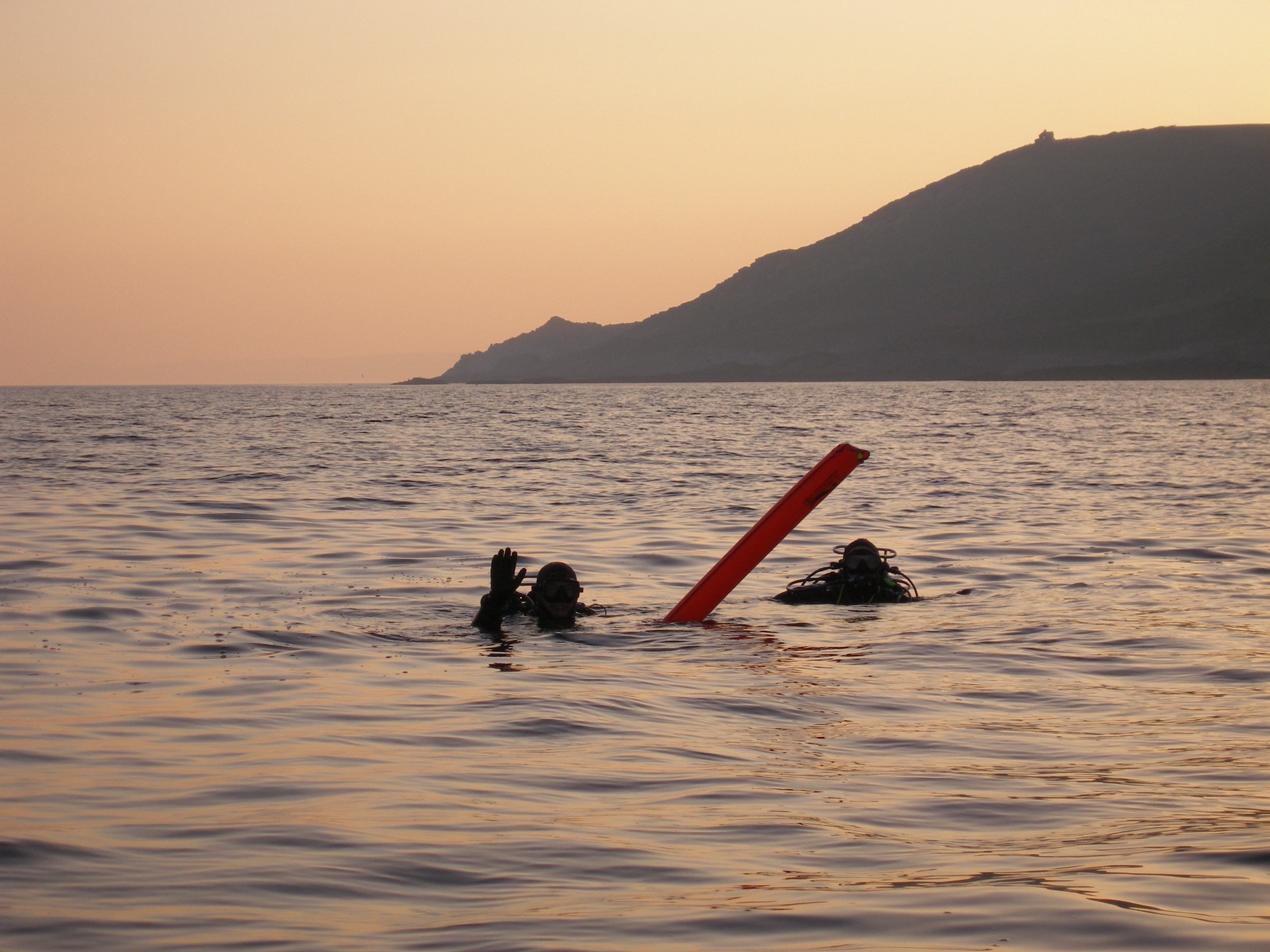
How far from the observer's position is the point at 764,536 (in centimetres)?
1236

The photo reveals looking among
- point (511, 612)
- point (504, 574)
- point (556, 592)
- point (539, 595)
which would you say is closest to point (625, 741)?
point (504, 574)

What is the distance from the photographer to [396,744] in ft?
24.3

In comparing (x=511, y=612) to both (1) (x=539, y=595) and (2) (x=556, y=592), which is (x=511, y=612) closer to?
(1) (x=539, y=595)

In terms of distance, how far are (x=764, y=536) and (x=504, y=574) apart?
272 cm

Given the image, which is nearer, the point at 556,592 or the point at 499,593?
the point at 499,593

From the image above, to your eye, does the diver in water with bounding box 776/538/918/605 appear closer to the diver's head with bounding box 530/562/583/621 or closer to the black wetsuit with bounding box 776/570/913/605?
the black wetsuit with bounding box 776/570/913/605

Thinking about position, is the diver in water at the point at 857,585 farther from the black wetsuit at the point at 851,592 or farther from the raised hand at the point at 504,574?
the raised hand at the point at 504,574

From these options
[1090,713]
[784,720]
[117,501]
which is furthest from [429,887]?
[117,501]

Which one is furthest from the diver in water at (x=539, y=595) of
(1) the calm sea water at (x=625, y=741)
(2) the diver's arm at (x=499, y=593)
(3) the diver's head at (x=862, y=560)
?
(3) the diver's head at (x=862, y=560)

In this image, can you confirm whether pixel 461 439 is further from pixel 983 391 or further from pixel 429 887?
pixel 983 391

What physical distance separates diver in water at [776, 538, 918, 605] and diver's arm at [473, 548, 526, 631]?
3.42m

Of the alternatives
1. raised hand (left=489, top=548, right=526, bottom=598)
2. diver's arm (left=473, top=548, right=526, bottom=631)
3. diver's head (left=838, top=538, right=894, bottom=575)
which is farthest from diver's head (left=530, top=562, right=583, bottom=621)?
diver's head (left=838, top=538, right=894, bottom=575)

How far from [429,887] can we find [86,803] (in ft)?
6.74

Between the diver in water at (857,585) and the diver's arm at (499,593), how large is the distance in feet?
11.2
